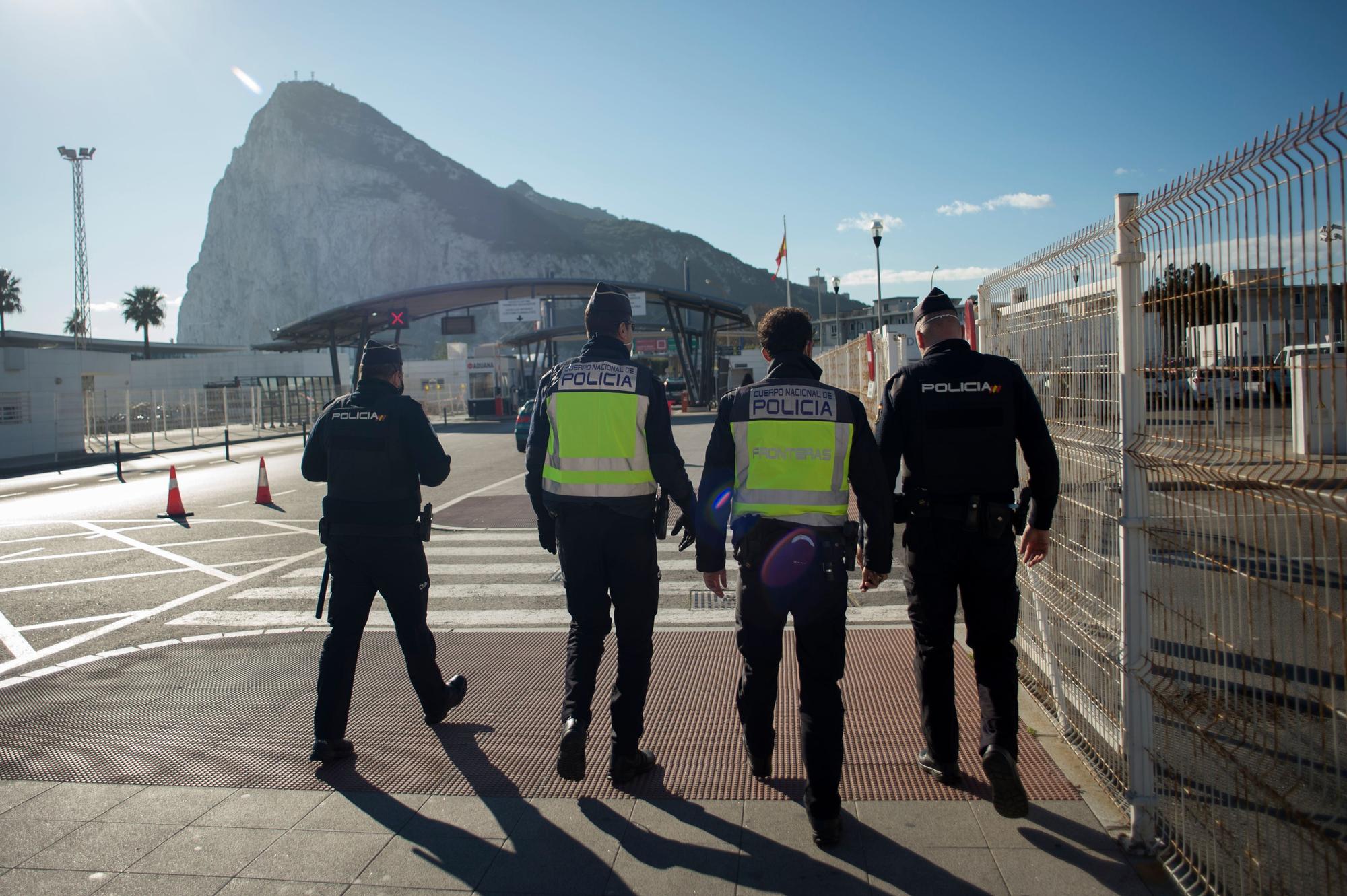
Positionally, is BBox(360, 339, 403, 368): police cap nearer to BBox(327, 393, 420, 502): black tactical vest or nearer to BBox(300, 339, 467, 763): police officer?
BBox(300, 339, 467, 763): police officer

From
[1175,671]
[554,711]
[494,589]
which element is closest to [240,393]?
[494,589]

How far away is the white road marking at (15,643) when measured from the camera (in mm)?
6020

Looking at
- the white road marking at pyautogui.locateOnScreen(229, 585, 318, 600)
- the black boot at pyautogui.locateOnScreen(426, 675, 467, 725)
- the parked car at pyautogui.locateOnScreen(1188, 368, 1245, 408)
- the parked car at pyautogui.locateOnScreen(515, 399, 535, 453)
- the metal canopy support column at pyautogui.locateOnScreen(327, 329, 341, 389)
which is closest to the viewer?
the parked car at pyautogui.locateOnScreen(1188, 368, 1245, 408)

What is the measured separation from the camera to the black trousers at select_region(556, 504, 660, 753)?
3.83 meters

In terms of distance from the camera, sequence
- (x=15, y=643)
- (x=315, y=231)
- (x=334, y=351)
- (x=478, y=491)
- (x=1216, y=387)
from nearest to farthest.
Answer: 1. (x=1216, y=387)
2. (x=15, y=643)
3. (x=478, y=491)
4. (x=334, y=351)
5. (x=315, y=231)

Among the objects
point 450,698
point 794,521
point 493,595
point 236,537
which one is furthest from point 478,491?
point 794,521

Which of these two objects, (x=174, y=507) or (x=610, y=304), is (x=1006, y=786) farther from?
(x=174, y=507)

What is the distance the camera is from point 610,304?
4086 mm

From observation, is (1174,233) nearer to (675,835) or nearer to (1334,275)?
(1334,275)

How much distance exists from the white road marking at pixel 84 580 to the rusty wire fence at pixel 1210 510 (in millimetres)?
8104

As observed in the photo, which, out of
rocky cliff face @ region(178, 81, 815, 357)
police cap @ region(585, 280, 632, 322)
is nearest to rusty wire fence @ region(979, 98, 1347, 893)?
police cap @ region(585, 280, 632, 322)

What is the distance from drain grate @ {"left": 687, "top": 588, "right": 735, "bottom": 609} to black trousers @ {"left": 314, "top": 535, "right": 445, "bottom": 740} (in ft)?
8.72

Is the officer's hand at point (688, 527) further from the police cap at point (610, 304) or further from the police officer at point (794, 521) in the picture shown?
the police cap at point (610, 304)

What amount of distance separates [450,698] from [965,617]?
8.37 feet
